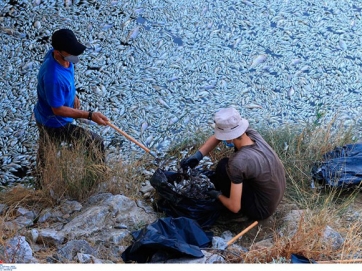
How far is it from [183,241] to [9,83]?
3071 millimetres

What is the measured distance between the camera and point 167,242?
10.4 feet

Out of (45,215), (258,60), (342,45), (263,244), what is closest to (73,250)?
(45,215)

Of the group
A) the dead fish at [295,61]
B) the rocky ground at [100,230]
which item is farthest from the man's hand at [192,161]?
the dead fish at [295,61]

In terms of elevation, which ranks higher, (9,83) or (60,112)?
(60,112)

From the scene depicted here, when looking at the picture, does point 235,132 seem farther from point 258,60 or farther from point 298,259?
point 258,60

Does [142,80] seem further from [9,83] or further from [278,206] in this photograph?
[278,206]

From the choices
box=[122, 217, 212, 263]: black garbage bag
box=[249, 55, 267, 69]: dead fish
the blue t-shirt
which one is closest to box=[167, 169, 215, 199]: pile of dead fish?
box=[122, 217, 212, 263]: black garbage bag

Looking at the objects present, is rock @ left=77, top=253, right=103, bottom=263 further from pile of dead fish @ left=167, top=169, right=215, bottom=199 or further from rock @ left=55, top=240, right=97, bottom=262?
pile of dead fish @ left=167, top=169, right=215, bottom=199

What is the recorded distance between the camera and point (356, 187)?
160 inches

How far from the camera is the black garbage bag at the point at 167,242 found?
125 inches

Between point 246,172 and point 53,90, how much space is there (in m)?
1.34

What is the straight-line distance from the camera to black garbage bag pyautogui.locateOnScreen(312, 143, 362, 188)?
4074mm

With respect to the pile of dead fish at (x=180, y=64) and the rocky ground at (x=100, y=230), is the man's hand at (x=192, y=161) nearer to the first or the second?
the rocky ground at (x=100, y=230)

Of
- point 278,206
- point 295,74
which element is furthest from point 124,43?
point 278,206
